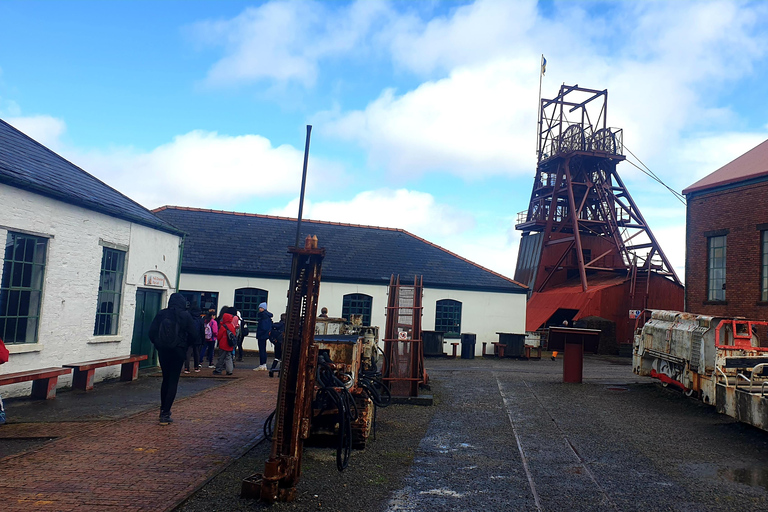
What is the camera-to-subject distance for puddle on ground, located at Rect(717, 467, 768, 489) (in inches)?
257

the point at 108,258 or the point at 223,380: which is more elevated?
the point at 108,258

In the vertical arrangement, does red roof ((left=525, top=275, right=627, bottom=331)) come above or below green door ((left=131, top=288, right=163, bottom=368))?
above

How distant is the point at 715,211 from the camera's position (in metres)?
19.3

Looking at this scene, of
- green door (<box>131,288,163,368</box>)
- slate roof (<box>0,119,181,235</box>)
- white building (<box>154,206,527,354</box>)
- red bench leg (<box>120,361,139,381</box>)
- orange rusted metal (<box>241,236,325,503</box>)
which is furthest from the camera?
white building (<box>154,206,527,354</box>)

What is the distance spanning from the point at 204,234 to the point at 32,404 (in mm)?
15384

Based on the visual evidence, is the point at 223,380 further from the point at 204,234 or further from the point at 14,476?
the point at 204,234

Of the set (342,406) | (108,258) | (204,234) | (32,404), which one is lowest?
(32,404)

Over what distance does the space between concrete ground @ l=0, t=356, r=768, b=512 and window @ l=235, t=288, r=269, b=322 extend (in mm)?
10901

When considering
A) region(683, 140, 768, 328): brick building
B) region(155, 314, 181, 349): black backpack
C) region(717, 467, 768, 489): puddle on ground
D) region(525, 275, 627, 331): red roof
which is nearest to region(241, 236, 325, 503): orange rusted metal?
region(155, 314, 181, 349): black backpack

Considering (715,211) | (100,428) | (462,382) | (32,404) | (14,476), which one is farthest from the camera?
(715,211)

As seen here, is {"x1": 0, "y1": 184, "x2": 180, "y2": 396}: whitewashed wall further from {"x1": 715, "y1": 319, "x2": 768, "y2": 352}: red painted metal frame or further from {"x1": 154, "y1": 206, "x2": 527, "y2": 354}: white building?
{"x1": 715, "y1": 319, "x2": 768, "y2": 352}: red painted metal frame

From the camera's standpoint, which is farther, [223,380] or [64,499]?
[223,380]

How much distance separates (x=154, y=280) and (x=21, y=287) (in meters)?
4.72

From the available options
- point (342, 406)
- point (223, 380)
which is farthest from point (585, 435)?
point (223, 380)
